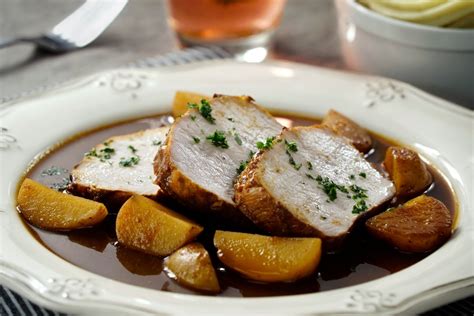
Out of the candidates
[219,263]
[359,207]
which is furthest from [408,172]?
[219,263]

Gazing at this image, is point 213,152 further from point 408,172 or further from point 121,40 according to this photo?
point 121,40

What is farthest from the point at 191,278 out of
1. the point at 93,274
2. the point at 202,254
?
the point at 93,274

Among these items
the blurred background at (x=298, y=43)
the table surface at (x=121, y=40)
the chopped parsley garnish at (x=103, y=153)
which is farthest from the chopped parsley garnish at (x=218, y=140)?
the table surface at (x=121, y=40)

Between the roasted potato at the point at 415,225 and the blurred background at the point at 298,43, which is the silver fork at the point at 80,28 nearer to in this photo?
the blurred background at the point at 298,43

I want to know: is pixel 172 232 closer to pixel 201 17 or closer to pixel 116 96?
pixel 116 96

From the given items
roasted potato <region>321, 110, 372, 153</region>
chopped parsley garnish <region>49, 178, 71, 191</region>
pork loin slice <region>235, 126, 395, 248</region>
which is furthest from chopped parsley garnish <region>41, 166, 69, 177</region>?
roasted potato <region>321, 110, 372, 153</region>
